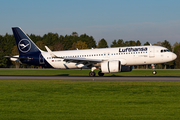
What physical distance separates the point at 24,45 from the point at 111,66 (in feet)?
48.7

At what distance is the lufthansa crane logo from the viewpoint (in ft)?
125

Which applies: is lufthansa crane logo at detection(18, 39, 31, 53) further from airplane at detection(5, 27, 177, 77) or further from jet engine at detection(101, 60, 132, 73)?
jet engine at detection(101, 60, 132, 73)

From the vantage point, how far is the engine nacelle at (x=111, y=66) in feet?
106

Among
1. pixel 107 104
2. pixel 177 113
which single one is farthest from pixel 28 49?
pixel 177 113

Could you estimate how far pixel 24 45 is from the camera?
38.1 m

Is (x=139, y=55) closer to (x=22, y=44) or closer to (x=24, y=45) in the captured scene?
(x=24, y=45)

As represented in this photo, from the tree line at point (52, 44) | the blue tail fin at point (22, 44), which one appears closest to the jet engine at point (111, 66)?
the blue tail fin at point (22, 44)

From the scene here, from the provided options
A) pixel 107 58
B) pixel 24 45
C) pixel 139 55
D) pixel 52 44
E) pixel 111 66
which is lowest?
pixel 111 66

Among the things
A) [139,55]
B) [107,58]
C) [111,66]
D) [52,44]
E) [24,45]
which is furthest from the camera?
[52,44]

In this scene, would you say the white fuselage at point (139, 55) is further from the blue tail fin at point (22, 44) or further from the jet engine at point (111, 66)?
the blue tail fin at point (22, 44)

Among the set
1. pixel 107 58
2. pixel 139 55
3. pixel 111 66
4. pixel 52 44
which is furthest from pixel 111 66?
pixel 52 44

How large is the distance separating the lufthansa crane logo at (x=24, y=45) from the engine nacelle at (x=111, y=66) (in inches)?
509

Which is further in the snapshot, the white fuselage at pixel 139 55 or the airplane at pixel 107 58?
the white fuselage at pixel 139 55

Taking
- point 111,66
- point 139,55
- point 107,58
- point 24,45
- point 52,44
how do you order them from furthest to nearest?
point 52,44 < point 24,45 < point 107,58 < point 139,55 < point 111,66
